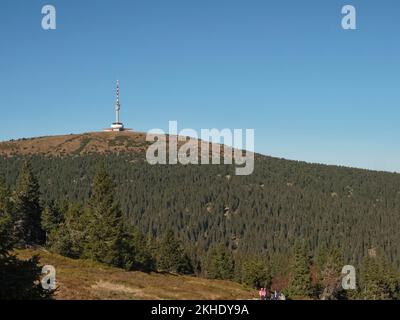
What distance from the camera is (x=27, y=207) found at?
82.2m

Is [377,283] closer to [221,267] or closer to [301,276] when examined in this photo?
[301,276]

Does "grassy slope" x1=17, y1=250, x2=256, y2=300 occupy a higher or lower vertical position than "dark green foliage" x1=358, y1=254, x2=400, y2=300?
higher

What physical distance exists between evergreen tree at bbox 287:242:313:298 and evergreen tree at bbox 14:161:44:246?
5340 centimetres

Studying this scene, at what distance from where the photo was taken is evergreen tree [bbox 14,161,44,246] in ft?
263

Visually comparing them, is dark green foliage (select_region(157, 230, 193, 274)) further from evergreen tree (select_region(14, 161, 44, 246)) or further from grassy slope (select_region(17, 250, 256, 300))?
grassy slope (select_region(17, 250, 256, 300))

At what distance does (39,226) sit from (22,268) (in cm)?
6803

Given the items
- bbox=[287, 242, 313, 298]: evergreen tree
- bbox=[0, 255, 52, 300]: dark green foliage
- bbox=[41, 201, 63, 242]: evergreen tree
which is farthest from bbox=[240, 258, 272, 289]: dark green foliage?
bbox=[0, 255, 52, 300]: dark green foliage

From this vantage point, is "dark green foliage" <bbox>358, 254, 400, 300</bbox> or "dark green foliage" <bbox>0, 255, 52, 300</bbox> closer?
"dark green foliage" <bbox>0, 255, 52, 300</bbox>

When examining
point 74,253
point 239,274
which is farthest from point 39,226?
point 239,274

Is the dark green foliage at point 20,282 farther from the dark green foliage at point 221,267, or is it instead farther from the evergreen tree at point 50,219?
the dark green foliage at point 221,267

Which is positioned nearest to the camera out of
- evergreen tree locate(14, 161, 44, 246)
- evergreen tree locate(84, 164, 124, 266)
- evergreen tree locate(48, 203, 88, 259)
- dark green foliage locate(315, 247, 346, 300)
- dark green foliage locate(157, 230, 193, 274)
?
evergreen tree locate(84, 164, 124, 266)

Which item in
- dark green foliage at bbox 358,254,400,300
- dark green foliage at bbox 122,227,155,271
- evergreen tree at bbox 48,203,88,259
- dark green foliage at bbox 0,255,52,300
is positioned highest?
dark green foliage at bbox 0,255,52,300

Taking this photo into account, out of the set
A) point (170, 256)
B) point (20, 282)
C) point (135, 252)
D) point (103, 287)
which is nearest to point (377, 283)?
point (170, 256)
